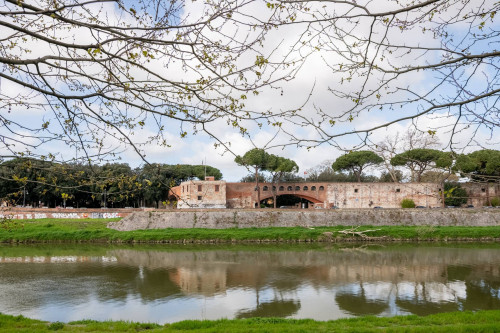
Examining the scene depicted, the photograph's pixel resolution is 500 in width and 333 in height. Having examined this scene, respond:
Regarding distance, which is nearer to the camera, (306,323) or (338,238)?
(306,323)

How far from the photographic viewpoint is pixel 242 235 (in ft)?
87.5

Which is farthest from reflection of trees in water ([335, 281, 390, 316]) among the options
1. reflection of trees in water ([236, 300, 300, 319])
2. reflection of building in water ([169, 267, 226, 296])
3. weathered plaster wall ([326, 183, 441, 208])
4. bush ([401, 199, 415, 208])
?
weathered plaster wall ([326, 183, 441, 208])

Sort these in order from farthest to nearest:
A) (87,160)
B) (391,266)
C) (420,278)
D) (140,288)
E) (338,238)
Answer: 1. (338,238)
2. (391,266)
3. (420,278)
4. (140,288)
5. (87,160)

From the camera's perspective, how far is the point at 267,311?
9.60 m

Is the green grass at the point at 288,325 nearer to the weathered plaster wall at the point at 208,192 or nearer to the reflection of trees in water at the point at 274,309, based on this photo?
the reflection of trees in water at the point at 274,309

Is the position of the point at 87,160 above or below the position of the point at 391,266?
above

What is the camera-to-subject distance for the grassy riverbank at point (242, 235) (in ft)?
86.3

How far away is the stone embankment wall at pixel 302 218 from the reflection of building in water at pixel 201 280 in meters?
12.7

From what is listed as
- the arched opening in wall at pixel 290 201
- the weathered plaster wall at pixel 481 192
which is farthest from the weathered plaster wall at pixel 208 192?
the weathered plaster wall at pixel 481 192

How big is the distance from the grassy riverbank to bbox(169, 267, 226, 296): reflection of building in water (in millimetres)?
10230

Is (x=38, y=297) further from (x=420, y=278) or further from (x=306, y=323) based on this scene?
(x=420, y=278)

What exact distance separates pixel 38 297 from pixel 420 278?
11386 mm

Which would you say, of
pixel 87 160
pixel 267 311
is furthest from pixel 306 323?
pixel 87 160

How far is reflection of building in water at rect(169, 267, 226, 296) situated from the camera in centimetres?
1225
